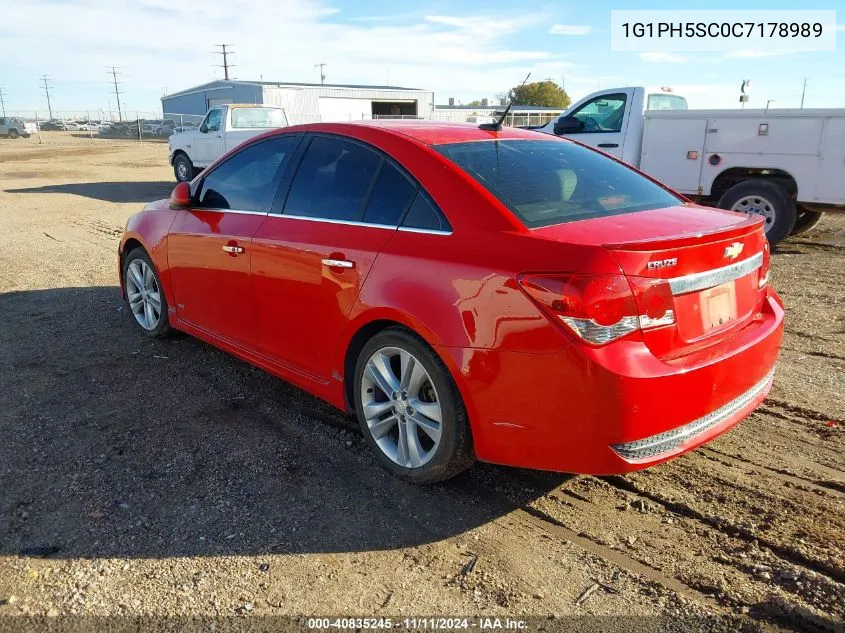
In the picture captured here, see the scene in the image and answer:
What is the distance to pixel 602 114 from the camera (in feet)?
34.3

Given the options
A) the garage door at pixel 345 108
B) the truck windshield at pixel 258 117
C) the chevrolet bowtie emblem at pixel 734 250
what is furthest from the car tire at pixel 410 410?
the garage door at pixel 345 108

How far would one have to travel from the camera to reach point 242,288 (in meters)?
4.13

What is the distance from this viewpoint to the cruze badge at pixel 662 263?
2.58 metres

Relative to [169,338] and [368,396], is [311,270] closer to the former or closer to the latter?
[368,396]

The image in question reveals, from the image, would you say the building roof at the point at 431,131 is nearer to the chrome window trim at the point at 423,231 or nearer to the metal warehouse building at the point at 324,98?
the chrome window trim at the point at 423,231

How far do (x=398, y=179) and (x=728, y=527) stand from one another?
223 cm

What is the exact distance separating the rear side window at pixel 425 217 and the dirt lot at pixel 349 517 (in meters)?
1.28

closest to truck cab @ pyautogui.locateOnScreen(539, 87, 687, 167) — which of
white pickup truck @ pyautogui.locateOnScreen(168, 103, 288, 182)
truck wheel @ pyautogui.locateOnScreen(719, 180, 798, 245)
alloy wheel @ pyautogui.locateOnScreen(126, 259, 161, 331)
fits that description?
truck wheel @ pyautogui.locateOnScreen(719, 180, 798, 245)

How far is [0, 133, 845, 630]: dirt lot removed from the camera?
253 cm

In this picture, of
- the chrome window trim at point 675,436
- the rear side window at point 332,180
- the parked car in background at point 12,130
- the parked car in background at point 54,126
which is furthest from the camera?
the parked car in background at point 54,126

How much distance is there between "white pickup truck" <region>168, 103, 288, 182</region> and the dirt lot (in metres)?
12.2

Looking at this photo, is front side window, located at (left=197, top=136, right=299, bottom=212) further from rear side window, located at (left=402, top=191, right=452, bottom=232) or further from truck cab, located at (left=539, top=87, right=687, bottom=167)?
truck cab, located at (left=539, top=87, right=687, bottom=167)

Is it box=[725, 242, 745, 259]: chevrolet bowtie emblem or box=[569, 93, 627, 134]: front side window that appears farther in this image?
box=[569, 93, 627, 134]: front side window

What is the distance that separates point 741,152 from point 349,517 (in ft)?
25.8
